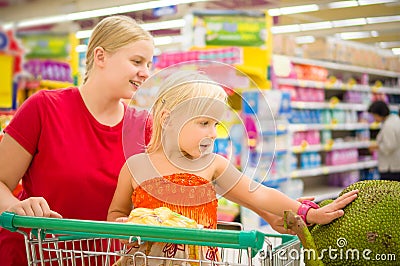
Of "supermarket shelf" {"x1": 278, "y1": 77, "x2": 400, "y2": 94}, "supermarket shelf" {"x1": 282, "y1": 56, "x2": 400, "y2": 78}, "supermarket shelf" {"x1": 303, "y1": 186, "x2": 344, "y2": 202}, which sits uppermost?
"supermarket shelf" {"x1": 282, "y1": 56, "x2": 400, "y2": 78}

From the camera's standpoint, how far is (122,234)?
0.89m

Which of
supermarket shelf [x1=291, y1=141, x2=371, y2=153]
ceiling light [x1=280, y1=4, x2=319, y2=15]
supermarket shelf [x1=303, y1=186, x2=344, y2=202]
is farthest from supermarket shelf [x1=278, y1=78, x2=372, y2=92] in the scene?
ceiling light [x1=280, y1=4, x2=319, y2=15]

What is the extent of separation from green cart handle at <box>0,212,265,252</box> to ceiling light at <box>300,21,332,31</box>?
13750mm

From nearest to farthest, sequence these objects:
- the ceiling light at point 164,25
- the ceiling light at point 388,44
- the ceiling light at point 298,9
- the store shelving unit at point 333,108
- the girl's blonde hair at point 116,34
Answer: the girl's blonde hair at point 116,34 → the store shelving unit at point 333,108 → the ceiling light at point 298,9 → the ceiling light at point 164,25 → the ceiling light at point 388,44

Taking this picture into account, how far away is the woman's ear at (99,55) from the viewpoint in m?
1.43

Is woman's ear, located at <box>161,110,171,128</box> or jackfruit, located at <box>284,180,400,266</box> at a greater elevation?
woman's ear, located at <box>161,110,171,128</box>

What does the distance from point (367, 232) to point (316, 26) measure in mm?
13982

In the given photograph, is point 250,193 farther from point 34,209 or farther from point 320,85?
point 320,85

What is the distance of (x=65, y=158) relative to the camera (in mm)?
1418

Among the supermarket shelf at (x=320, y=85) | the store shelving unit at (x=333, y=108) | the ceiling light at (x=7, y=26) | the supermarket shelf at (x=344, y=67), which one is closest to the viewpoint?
the ceiling light at (x=7, y=26)

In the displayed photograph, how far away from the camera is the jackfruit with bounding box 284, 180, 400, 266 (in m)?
0.96

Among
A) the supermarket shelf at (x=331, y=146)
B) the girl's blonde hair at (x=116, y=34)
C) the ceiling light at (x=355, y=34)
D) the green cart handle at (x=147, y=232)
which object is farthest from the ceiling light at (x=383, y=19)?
the green cart handle at (x=147, y=232)

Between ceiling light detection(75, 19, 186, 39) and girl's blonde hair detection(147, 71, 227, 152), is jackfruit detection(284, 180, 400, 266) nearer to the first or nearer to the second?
girl's blonde hair detection(147, 71, 227, 152)

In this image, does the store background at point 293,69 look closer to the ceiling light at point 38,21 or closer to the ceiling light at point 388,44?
the ceiling light at point 38,21
